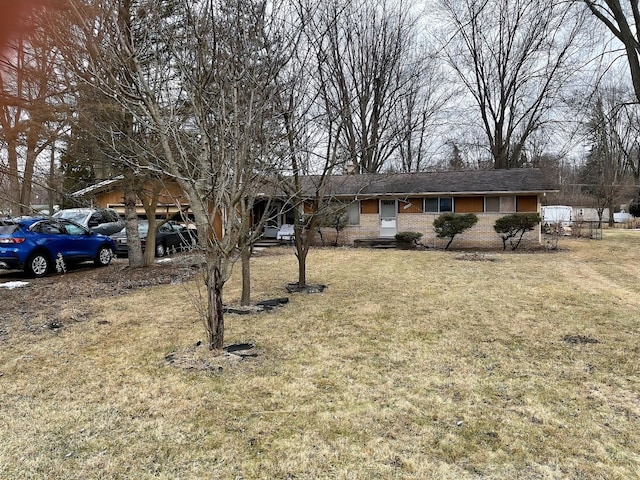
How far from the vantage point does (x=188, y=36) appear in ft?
14.0

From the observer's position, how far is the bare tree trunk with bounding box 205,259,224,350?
4.24 m

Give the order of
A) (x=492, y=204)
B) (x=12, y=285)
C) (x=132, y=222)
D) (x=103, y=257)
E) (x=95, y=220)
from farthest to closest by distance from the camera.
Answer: (x=492, y=204)
(x=95, y=220)
(x=103, y=257)
(x=132, y=222)
(x=12, y=285)

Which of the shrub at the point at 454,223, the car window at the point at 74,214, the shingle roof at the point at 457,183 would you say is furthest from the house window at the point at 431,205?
the car window at the point at 74,214

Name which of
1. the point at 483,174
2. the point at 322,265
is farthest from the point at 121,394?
the point at 483,174

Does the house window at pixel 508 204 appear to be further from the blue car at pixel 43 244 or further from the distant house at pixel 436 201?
the blue car at pixel 43 244

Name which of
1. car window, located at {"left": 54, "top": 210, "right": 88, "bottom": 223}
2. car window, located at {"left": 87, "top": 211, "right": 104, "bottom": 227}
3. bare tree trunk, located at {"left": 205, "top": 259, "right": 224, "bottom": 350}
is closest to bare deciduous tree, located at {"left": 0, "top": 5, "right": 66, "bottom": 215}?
bare tree trunk, located at {"left": 205, "top": 259, "right": 224, "bottom": 350}

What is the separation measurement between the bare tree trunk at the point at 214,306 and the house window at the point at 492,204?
15490 millimetres

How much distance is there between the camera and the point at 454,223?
1689cm

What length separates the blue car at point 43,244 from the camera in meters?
9.25

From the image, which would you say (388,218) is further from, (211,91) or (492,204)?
(211,91)

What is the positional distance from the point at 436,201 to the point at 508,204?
2.88 metres

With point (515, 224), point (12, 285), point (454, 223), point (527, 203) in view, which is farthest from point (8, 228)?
point (527, 203)

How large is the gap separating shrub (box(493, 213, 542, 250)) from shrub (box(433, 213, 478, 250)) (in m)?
0.99

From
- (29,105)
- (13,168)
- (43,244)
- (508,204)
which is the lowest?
(43,244)
